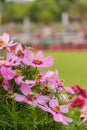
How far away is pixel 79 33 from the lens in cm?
2234

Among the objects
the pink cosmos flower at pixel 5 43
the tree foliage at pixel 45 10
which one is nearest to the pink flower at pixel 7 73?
the pink cosmos flower at pixel 5 43

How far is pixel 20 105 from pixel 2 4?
3733 centimetres

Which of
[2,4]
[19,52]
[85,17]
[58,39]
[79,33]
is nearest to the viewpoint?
[19,52]

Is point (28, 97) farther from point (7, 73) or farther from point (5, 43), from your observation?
point (5, 43)

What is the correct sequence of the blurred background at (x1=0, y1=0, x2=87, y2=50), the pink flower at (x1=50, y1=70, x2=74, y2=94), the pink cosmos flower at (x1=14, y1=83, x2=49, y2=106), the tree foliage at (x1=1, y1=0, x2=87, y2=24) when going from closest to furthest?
the pink cosmos flower at (x1=14, y1=83, x2=49, y2=106) → the pink flower at (x1=50, y1=70, x2=74, y2=94) → the blurred background at (x1=0, y1=0, x2=87, y2=50) → the tree foliage at (x1=1, y1=0, x2=87, y2=24)

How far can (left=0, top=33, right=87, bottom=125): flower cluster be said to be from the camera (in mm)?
1194

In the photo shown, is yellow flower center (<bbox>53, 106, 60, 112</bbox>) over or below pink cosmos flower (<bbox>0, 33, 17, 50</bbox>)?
below

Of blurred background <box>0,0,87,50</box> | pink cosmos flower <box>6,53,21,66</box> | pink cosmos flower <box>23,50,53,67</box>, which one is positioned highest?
pink cosmos flower <box>6,53,21,66</box>

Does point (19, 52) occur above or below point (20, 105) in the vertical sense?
above

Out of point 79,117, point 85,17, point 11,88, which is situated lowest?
point 85,17

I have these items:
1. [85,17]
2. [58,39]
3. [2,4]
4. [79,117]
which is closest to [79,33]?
[58,39]

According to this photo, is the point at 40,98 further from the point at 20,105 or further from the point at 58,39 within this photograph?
the point at 58,39

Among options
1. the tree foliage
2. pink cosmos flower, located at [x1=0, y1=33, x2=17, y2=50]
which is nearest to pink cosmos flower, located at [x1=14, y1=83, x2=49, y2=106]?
pink cosmos flower, located at [x1=0, y1=33, x2=17, y2=50]

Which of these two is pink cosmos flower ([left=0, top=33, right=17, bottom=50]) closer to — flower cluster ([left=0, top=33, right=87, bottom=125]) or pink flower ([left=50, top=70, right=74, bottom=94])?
flower cluster ([left=0, top=33, right=87, bottom=125])
